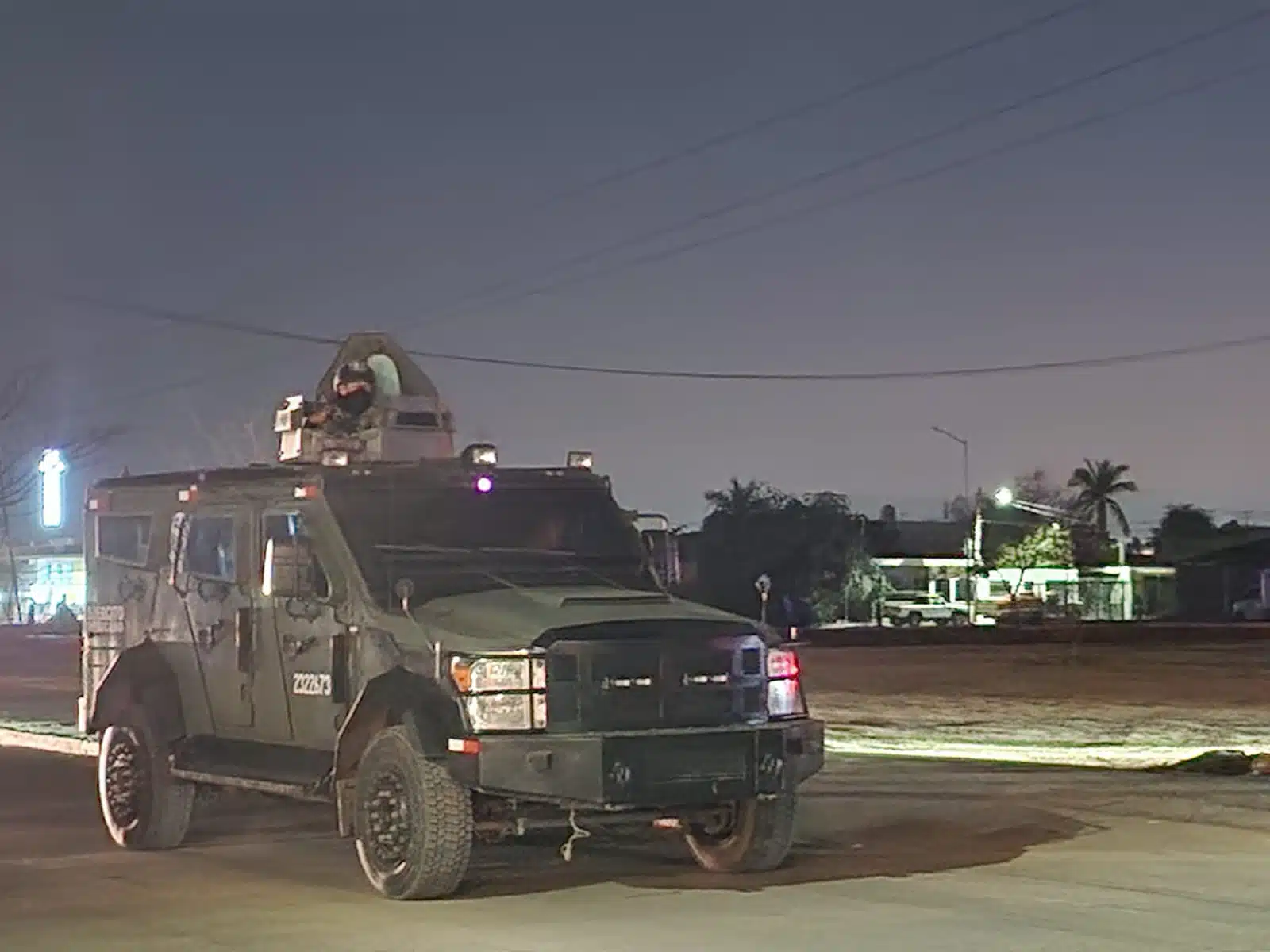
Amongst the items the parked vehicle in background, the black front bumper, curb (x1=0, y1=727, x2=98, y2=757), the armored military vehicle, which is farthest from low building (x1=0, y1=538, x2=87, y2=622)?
the black front bumper

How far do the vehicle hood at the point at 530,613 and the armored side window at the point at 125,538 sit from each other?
3.24 meters

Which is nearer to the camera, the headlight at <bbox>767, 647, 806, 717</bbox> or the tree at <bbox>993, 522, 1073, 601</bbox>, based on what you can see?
the headlight at <bbox>767, 647, 806, 717</bbox>

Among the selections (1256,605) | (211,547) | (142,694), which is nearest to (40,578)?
(1256,605)

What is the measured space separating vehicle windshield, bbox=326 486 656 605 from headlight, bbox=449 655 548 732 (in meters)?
1.05

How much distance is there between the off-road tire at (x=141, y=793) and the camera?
13.3m

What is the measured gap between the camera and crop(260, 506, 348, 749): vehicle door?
11.8 meters

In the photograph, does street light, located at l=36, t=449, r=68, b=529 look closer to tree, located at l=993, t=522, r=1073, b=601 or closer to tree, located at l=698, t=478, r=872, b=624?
tree, located at l=698, t=478, r=872, b=624

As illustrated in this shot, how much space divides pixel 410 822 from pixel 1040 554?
88142 mm

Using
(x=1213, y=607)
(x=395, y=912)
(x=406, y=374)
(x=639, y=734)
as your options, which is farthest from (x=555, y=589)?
(x=1213, y=607)

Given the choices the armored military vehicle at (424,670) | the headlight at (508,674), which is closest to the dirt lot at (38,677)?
the armored military vehicle at (424,670)

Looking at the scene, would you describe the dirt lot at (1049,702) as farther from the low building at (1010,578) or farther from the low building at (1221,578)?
the low building at (1221,578)

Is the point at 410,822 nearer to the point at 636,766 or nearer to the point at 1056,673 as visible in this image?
the point at 636,766

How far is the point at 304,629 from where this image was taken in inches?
476

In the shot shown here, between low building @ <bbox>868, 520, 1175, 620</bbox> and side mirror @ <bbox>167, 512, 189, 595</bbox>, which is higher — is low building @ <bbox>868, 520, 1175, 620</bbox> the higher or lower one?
the higher one
